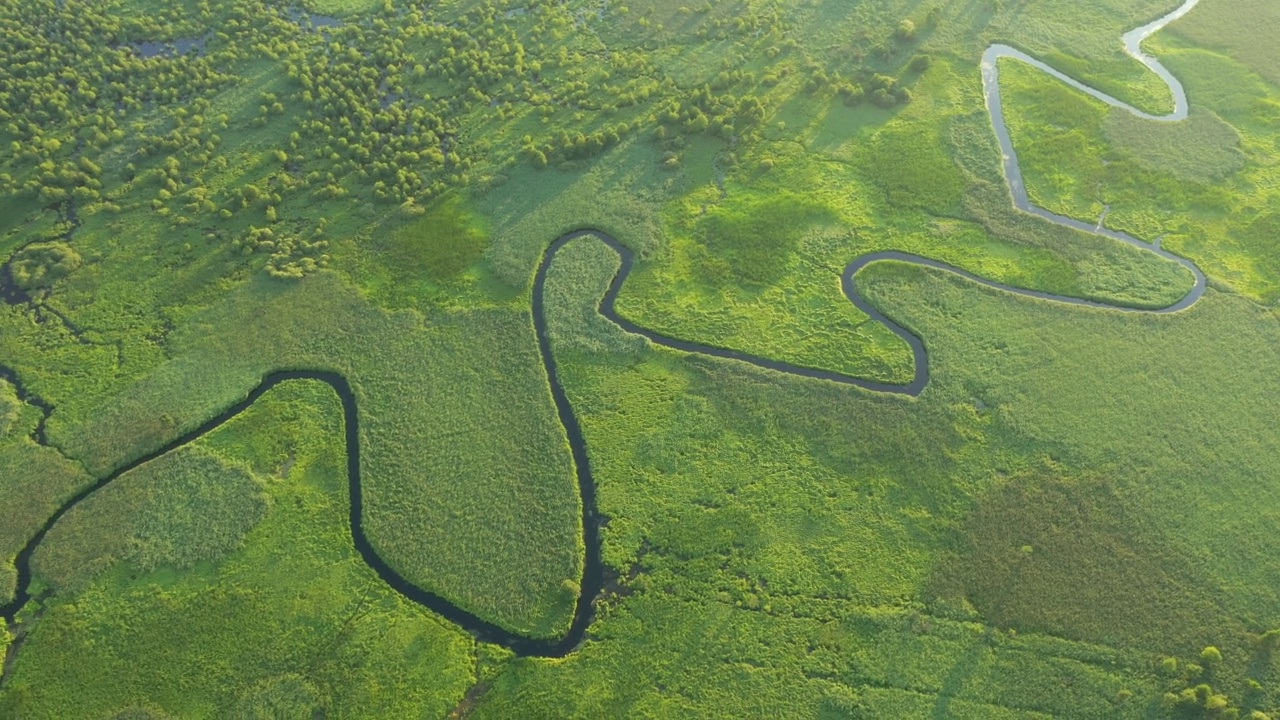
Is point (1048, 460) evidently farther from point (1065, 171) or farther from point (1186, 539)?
point (1065, 171)

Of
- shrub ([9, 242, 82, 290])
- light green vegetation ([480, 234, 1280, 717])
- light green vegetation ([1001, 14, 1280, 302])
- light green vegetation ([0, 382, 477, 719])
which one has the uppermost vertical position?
light green vegetation ([1001, 14, 1280, 302])

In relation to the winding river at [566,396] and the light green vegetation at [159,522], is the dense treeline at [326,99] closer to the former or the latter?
the winding river at [566,396]

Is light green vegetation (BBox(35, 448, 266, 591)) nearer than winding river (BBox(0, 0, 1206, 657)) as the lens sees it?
No

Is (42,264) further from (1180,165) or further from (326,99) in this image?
(1180,165)

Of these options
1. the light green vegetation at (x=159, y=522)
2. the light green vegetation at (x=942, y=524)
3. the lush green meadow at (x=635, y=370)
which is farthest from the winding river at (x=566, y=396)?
the light green vegetation at (x=159, y=522)

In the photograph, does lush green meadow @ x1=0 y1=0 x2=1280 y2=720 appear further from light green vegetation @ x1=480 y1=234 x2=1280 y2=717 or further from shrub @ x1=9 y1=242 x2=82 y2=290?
shrub @ x1=9 y1=242 x2=82 y2=290

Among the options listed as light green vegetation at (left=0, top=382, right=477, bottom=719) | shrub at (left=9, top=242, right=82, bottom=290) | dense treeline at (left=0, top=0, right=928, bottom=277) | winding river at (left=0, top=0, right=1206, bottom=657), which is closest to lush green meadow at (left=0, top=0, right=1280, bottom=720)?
light green vegetation at (left=0, top=382, right=477, bottom=719)
